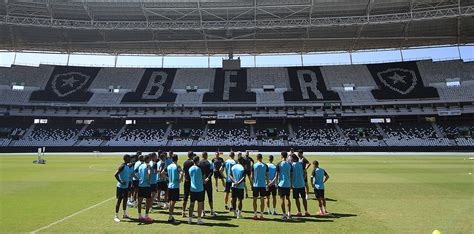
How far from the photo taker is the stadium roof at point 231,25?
48.8 metres

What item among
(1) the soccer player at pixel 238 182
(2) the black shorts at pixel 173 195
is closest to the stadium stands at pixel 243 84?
(1) the soccer player at pixel 238 182

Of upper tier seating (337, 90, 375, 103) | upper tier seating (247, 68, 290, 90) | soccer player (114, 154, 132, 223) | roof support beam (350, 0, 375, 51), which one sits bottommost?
soccer player (114, 154, 132, 223)

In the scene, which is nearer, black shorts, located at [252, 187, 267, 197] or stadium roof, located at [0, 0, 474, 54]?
black shorts, located at [252, 187, 267, 197]

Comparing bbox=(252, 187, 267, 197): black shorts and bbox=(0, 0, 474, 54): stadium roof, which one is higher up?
bbox=(0, 0, 474, 54): stadium roof

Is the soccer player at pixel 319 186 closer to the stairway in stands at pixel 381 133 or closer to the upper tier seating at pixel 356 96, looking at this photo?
the stairway in stands at pixel 381 133

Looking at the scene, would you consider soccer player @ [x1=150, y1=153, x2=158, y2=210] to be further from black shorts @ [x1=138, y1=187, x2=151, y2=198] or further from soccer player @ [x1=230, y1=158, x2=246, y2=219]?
soccer player @ [x1=230, y1=158, x2=246, y2=219]

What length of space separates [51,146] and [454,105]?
2563 inches

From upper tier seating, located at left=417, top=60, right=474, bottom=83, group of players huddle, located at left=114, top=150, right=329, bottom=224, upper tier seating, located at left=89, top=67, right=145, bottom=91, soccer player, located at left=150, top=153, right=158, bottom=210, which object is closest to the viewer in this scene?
group of players huddle, located at left=114, top=150, right=329, bottom=224

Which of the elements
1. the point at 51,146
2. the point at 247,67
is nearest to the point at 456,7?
→ the point at 247,67

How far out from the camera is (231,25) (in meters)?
52.4

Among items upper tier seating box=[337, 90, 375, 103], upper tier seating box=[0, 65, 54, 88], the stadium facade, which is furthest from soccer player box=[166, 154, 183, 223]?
upper tier seating box=[0, 65, 54, 88]

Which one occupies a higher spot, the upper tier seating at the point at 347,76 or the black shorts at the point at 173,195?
the upper tier seating at the point at 347,76

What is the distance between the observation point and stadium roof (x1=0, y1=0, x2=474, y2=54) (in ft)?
160

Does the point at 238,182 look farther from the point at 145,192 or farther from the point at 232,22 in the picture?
the point at 232,22
